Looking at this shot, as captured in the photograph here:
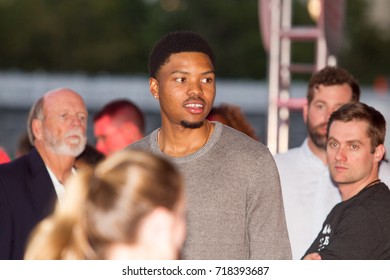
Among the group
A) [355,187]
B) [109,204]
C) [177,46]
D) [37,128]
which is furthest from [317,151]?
[109,204]

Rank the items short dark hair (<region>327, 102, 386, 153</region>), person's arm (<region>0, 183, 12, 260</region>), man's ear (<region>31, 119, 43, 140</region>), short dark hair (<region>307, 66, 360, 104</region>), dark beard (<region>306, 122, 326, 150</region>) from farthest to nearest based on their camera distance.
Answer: short dark hair (<region>307, 66, 360, 104</region>)
dark beard (<region>306, 122, 326, 150</region>)
man's ear (<region>31, 119, 43, 140</region>)
short dark hair (<region>327, 102, 386, 153</region>)
person's arm (<region>0, 183, 12, 260</region>)

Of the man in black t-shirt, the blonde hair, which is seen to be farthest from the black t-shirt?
the blonde hair

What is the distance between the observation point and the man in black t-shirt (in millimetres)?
3547

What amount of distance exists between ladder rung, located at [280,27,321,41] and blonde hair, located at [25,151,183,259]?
16.3ft

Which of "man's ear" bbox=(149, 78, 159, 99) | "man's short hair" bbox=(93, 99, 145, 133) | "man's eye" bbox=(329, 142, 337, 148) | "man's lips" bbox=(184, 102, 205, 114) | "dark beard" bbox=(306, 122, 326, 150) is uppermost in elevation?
"man's short hair" bbox=(93, 99, 145, 133)

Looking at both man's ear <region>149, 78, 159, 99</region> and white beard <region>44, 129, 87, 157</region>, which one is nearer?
man's ear <region>149, 78, 159, 99</region>

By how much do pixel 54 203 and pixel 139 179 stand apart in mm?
2074

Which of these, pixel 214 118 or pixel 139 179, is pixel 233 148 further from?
pixel 214 118

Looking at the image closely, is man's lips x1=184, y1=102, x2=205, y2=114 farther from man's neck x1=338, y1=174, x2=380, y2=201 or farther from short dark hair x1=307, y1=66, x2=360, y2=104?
short dark hair x1=307, y1=66, x2=360, y2=104

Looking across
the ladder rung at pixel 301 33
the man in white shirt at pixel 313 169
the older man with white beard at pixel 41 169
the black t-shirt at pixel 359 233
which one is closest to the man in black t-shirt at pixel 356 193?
the black t-shirt at pixel 359 233

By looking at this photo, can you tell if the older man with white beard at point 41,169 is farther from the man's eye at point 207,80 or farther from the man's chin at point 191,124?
the man's eye at point 207,80

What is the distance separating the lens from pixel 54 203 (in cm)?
412

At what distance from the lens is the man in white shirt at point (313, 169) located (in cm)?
465
